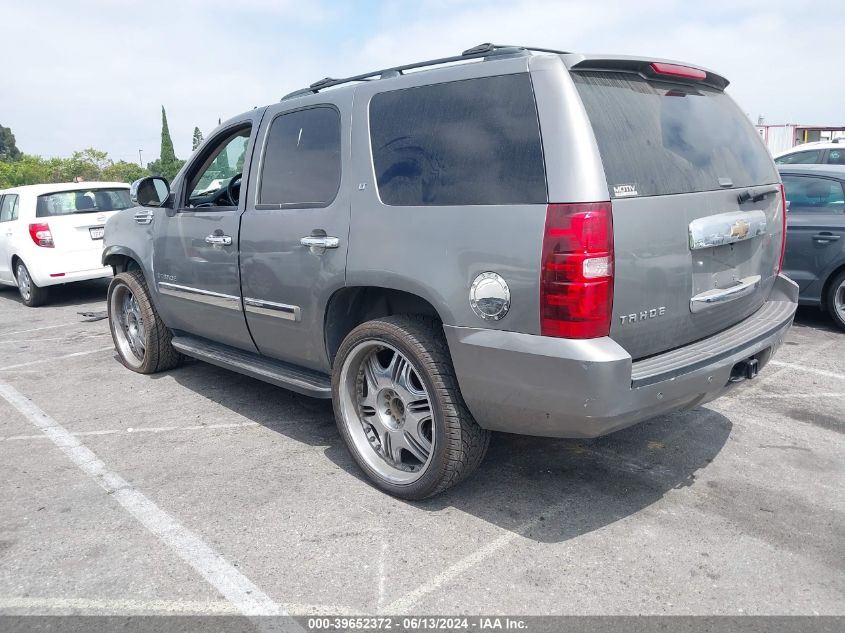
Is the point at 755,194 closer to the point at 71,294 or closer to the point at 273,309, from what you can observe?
the point at 273,309

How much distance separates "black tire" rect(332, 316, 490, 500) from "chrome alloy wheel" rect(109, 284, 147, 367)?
318 centimetres

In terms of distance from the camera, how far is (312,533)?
315 centimetres

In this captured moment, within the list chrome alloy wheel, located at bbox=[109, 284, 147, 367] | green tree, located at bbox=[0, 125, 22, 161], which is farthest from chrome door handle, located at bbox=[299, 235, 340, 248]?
green tree, located at bbox=[0, 125, 22, 161]

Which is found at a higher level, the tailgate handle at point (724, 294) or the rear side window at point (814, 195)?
the rear side window at point (814, 195)

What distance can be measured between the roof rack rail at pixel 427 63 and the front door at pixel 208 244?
18.7 inches

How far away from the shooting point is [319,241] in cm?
362

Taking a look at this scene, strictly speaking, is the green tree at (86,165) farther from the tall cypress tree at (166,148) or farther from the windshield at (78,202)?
the windshield at (78,202)

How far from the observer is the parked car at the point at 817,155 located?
9.83m

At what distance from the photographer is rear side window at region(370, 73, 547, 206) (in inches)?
112

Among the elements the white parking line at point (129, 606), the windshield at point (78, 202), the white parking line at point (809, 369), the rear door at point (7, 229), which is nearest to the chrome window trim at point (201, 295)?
the white parking line at point (129, 606)

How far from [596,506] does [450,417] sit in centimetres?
86

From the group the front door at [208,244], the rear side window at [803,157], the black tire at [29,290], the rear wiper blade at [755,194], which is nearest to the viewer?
the rear wiper blade at [755,194]

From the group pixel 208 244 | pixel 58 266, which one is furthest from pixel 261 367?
pixel 58 266

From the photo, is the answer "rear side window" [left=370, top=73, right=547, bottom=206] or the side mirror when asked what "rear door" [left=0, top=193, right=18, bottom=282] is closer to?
the side mirror
